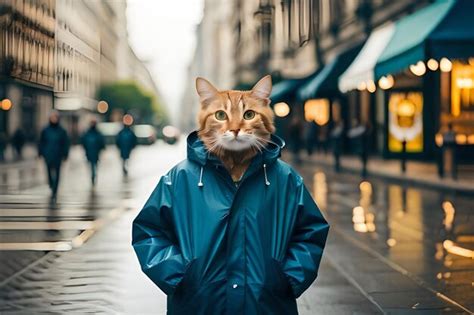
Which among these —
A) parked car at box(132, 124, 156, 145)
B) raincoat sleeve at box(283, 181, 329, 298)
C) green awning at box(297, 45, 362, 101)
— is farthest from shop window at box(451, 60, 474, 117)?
parked car at box(132, 124, 156, 145)

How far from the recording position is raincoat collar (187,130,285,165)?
9.36 ft

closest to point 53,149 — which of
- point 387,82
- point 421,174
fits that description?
point 421,174

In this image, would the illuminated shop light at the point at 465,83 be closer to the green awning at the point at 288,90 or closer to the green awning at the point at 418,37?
the green awning at the point at 418,37

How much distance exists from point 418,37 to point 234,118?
1698cm

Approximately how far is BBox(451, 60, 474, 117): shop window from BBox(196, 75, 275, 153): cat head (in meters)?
21.1

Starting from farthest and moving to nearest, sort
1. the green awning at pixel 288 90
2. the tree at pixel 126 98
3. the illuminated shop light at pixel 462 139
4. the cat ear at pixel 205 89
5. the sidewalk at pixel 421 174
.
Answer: the tree at pixel 126 98
the green awning at pixel 288 90
the illuminated shop light at pixel 462 139
the sidewalk at pixel 421 174
the cat ear at pixel 205 89

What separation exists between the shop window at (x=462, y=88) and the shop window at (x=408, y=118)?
7.95 feet

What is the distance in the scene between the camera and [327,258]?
327 inches

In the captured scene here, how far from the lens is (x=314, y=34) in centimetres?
3981

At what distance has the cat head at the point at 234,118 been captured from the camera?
9.12 ft

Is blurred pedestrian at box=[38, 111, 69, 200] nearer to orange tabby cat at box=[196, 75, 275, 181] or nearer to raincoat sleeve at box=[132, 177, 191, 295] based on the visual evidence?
raincoat sleeve at box=[132, 177, 191, 295]

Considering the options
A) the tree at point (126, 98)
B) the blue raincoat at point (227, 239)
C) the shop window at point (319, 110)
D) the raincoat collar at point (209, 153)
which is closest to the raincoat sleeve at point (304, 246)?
the blue raincoat at point (227, 239)

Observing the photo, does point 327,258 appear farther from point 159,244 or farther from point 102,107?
point 102,107

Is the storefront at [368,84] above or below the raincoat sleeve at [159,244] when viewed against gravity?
above
